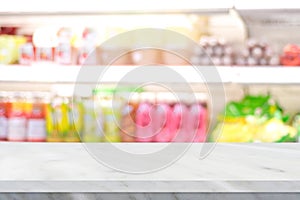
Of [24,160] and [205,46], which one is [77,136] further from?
[24,160]

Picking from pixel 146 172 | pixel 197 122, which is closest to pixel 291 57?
pixel 197 122

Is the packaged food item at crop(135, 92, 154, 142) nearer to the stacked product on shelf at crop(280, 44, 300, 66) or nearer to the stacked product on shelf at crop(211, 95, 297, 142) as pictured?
the stacked product on shelf at crop(211, 95, 297, 142)

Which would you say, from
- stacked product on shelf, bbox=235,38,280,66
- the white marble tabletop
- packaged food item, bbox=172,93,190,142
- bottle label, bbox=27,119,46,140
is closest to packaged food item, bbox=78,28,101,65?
bottle label, bbox=27,119,46,140

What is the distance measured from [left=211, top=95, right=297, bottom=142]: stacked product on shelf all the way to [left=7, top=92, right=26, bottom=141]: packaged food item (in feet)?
3.22

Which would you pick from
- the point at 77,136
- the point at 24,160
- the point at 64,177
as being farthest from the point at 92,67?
the point at 64,177

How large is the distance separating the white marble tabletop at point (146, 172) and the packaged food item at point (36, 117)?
5.20 ft

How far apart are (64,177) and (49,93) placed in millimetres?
2171

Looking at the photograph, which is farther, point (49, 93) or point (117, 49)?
point (49, 93)

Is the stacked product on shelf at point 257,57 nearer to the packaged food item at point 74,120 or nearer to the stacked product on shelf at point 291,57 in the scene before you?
the stacked product on shelf at point 291,57

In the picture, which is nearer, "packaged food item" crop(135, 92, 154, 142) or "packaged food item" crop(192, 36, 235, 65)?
"packaged food item" crop(192, 36, 235, 65)

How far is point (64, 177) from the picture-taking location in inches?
30.4

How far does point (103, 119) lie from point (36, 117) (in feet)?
1.13

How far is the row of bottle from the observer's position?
8.90 feet

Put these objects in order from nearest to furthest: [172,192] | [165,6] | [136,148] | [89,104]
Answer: [172,192]
[136,148]
[165,6]
[89,104]
